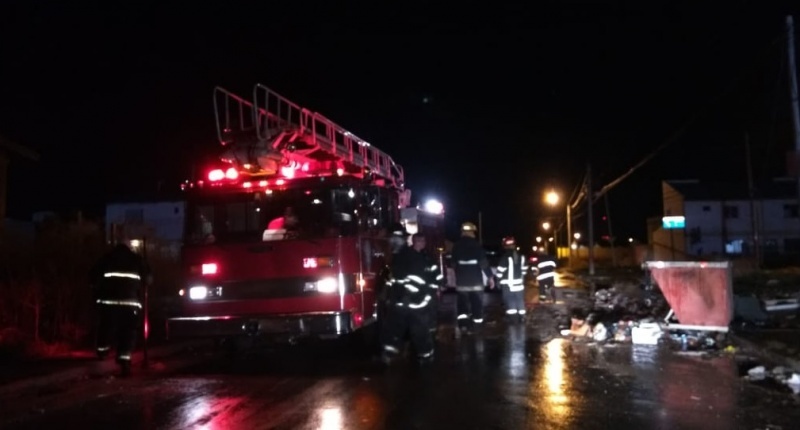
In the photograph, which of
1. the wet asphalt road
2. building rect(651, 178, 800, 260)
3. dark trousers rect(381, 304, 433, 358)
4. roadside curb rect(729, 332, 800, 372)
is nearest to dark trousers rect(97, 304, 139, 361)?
the wet asphalt road

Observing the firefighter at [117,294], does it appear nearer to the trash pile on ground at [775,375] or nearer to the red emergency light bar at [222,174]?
the red emergency light bar at [222,174]

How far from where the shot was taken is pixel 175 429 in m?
7.03

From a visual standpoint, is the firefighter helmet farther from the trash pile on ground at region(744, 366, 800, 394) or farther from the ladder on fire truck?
the trash pile on ground at region(744, 366, 800, 394)

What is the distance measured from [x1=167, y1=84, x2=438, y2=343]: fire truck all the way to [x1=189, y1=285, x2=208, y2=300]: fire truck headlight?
1 centimetres

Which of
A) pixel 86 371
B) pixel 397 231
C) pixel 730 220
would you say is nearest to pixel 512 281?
pixel 397 231

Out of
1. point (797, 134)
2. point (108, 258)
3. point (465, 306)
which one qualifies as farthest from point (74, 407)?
point (797, 134)

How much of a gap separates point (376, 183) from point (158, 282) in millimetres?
9963

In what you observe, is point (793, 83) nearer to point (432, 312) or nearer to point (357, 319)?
point (432, 312)

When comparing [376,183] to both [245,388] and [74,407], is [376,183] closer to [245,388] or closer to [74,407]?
[245,388]

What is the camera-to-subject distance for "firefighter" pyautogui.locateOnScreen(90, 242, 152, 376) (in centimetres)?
1027

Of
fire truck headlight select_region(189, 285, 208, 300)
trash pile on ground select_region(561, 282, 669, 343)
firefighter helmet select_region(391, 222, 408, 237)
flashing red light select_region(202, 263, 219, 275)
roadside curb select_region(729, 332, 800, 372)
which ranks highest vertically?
firefighter helmet select_region(391, 222, 408, 237)

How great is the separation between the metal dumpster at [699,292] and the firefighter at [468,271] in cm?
282

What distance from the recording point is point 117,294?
407 inches

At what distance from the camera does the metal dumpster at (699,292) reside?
1191cm
